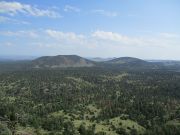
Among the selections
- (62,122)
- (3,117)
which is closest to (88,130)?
(62,122)

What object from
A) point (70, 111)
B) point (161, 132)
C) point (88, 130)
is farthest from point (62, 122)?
point (161, 132)

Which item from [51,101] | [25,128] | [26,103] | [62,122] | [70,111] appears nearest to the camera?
[25,128]

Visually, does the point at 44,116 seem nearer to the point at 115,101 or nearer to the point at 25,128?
the point at 25,128

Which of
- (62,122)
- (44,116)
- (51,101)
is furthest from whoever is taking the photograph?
(51,101)

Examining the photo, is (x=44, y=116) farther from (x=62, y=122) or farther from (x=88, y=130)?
(x=88, y=130)

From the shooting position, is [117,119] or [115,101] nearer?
[117,119]

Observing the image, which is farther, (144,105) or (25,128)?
(144,105)

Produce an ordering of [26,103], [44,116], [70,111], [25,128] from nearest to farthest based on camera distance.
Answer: [25,128], [44,116], [70,111], [26,103]

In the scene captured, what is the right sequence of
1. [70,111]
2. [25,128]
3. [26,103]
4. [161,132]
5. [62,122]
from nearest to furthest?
[25,128]
[161,132]
[62,122]
[70,111]
[26,103]

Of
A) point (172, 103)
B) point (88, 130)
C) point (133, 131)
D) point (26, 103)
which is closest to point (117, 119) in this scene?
point (133, 131)
